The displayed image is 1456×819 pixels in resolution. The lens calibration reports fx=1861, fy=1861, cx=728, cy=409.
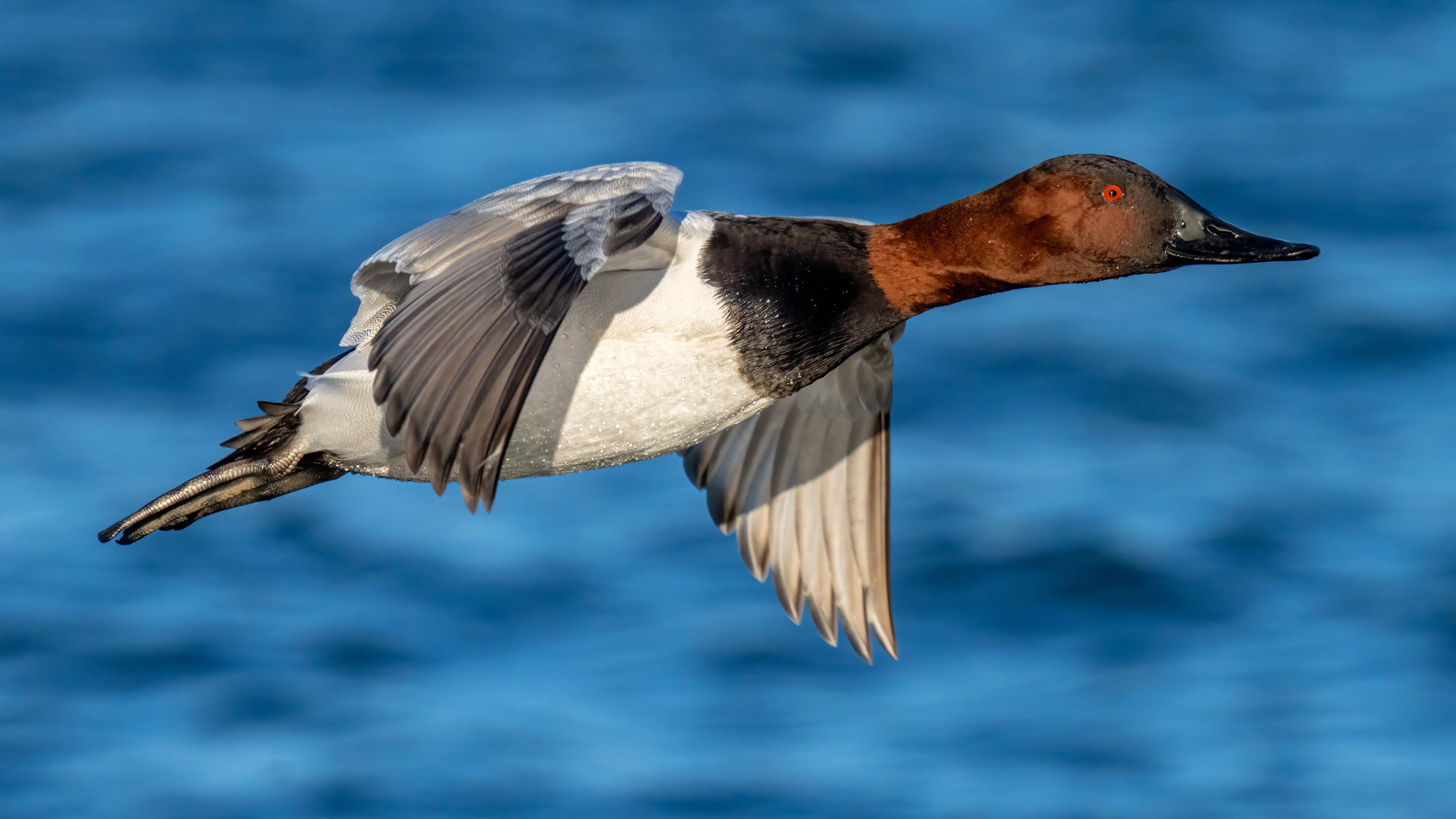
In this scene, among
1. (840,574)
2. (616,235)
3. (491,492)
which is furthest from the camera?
(840,574)

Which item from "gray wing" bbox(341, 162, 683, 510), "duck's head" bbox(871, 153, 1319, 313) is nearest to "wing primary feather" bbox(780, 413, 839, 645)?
"duck's head" bbox(871, 153, 1319, 313)

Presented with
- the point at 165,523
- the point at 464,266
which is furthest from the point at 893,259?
the point at 165,523

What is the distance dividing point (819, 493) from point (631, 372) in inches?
65.5

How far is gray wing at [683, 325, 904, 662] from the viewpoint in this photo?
22.7 feet

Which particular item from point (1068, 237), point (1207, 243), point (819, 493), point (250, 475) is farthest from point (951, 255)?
point (250, 475)

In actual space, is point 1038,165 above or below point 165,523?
above

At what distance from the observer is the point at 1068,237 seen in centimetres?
554

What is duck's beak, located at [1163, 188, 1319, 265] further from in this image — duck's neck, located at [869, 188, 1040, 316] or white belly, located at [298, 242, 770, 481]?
white belly, located at [298, 242, 770, 481]

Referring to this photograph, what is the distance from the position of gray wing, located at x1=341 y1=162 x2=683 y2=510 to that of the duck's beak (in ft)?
4.91

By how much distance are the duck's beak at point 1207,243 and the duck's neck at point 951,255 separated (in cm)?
43

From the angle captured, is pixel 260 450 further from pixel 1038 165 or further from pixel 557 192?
pixel 1038 165

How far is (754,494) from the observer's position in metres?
7.00

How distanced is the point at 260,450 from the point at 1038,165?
104 inches

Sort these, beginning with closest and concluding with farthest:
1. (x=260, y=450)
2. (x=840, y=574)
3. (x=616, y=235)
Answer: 1. (x=616, y=235)
2. (x=260, y=450)
3. (x=840, y=574)
